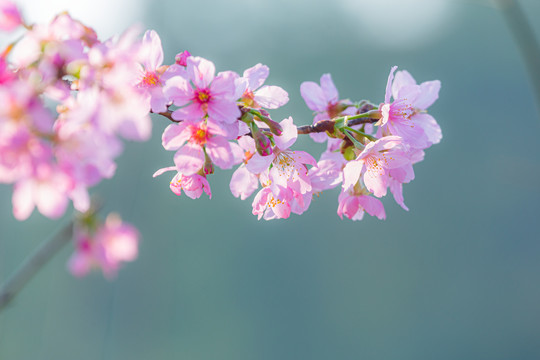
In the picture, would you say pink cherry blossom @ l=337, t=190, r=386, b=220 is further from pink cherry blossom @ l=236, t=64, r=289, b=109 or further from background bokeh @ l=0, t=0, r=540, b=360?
background bokeh @ l=0, t=0, r=540, b=360

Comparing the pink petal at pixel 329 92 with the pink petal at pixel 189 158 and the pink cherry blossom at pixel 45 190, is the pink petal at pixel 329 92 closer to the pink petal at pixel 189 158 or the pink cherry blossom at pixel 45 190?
the pink petal at pixel 189 158

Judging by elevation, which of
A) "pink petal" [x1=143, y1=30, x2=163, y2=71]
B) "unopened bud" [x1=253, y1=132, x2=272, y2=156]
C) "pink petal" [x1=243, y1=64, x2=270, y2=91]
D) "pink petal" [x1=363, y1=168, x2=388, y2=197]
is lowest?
"pink petal" [x1=363, y1=168, x2=388, y2=197]

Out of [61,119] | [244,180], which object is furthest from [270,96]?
[61,119]

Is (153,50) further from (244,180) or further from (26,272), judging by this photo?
(26,272)

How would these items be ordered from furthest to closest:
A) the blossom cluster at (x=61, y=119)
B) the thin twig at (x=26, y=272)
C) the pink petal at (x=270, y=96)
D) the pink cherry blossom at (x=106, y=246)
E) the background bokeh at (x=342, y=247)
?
the background bokeh at (x=342, y=247) < the pink cherry blossom at (x=106, y=246) < the thin twig at (x=26, y=272) < the pink petal at (x=270, y=96) < the blossom cluster at (x=61, y=119)

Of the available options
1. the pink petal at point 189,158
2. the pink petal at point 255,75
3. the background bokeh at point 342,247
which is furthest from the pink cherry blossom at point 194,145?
the background bokeh at point 342,247

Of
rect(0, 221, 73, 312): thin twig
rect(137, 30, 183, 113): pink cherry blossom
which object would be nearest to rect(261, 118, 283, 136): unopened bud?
rect(137, 30, 183, 113): pink cherry blossom

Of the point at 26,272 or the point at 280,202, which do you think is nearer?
the point at 280,202

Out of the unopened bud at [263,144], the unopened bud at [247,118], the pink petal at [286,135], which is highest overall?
the unopened bud at [247,118]
